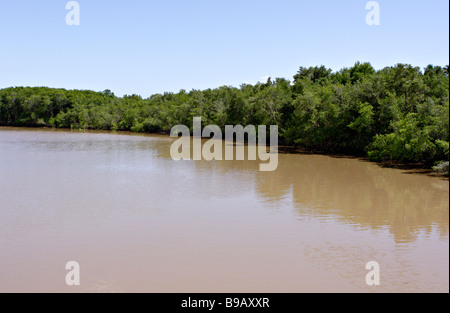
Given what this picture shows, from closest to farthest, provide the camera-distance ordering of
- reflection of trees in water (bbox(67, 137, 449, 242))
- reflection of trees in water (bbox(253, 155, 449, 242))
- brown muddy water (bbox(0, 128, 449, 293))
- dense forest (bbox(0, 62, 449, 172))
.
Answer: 1. brown muddy water (bbox(0, 128, 449, 293))
2. reflection of trees in water (bbox(253, 155, 449, 242))
3. reflection of trees in water (bbox(67, 137, 449, 242))
4. dense forest (bbox(0, 62, 449, 172))

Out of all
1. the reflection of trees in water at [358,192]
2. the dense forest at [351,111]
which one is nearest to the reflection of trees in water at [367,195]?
the reflection of trees in water at [358,192]

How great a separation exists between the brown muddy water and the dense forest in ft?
9.91

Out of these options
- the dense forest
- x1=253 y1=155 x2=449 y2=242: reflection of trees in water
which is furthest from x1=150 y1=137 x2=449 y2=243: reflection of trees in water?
the dense forest

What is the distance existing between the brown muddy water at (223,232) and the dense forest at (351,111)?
302 cm

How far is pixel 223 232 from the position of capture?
1288 cm

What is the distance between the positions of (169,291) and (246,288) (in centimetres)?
168

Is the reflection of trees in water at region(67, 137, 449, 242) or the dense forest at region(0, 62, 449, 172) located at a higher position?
the dense forest at region(0, 62, 449, 172)

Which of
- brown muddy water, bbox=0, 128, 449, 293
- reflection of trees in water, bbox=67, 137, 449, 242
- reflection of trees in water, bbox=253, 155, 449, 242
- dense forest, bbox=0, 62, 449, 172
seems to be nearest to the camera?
brown muddy water, bbox=0, 128, 449, 293

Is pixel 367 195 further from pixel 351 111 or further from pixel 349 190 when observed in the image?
pixel 351 111

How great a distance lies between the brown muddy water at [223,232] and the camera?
9375 mm

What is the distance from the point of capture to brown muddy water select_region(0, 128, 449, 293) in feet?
30.8

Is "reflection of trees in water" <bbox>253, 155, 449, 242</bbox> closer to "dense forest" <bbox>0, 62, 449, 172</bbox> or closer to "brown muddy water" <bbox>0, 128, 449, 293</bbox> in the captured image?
"brown muddy water" <bbox>0, 128, 449, 293</bbox>
